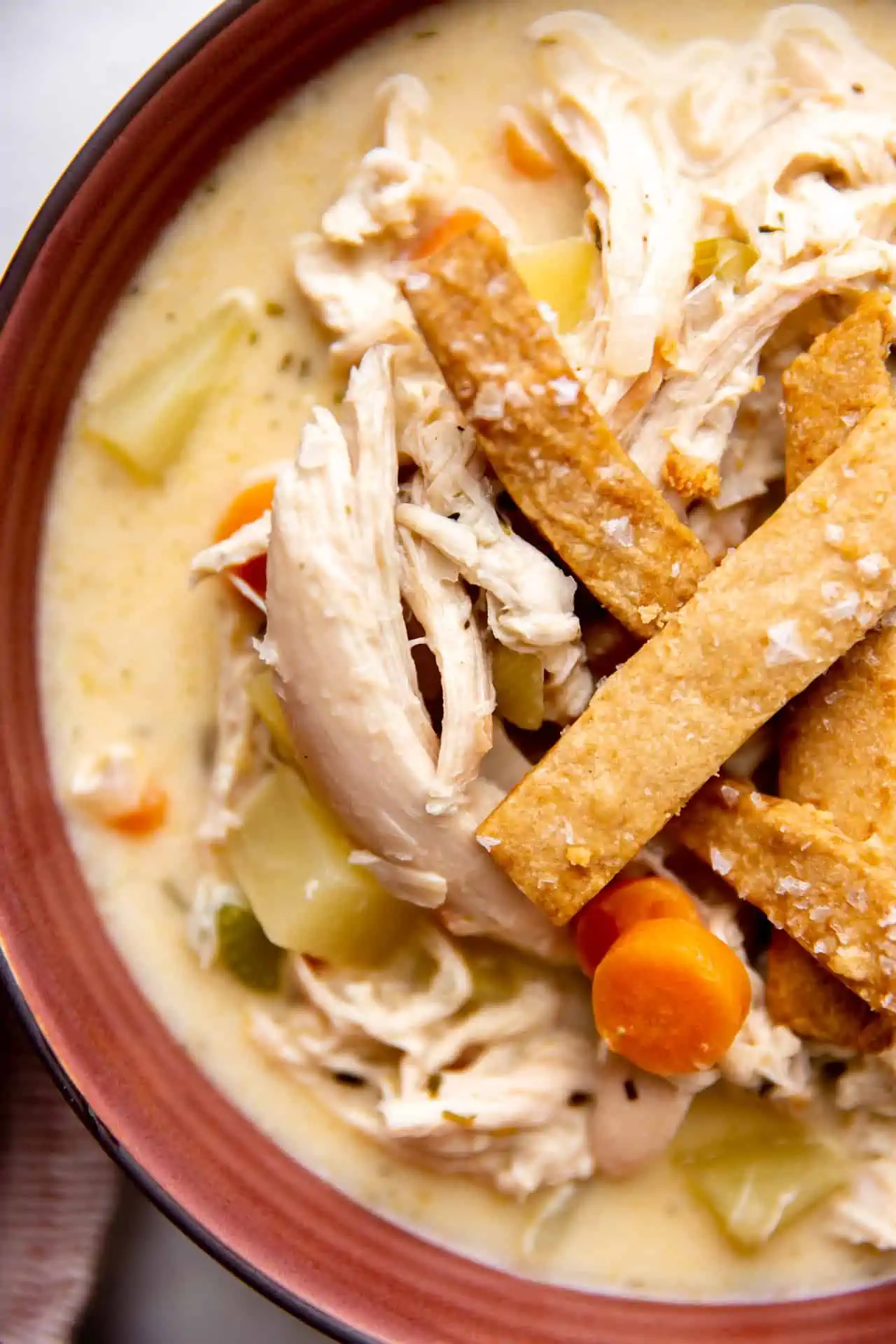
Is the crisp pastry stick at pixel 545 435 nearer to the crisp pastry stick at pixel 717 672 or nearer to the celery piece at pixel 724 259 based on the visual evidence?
the crisp pastry stick at pixel 717 672

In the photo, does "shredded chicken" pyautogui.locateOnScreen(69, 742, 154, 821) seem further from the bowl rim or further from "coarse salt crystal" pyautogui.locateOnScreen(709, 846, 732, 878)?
"coarse salt crystal" pyautogui.locateOnScreen(709, 846, 732, 878)

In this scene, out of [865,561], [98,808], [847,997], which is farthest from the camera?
[98,808]

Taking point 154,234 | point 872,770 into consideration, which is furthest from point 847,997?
point 154,234

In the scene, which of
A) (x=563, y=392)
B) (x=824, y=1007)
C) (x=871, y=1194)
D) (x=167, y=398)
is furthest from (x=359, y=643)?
(x=871, y=1194)

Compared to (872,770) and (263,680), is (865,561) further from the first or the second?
(263,680)

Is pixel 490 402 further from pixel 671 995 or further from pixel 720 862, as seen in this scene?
pixel 671 995

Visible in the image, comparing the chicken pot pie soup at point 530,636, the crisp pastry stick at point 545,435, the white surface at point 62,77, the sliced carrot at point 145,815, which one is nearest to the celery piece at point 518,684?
the chicken pot pie soup at point 530,636
